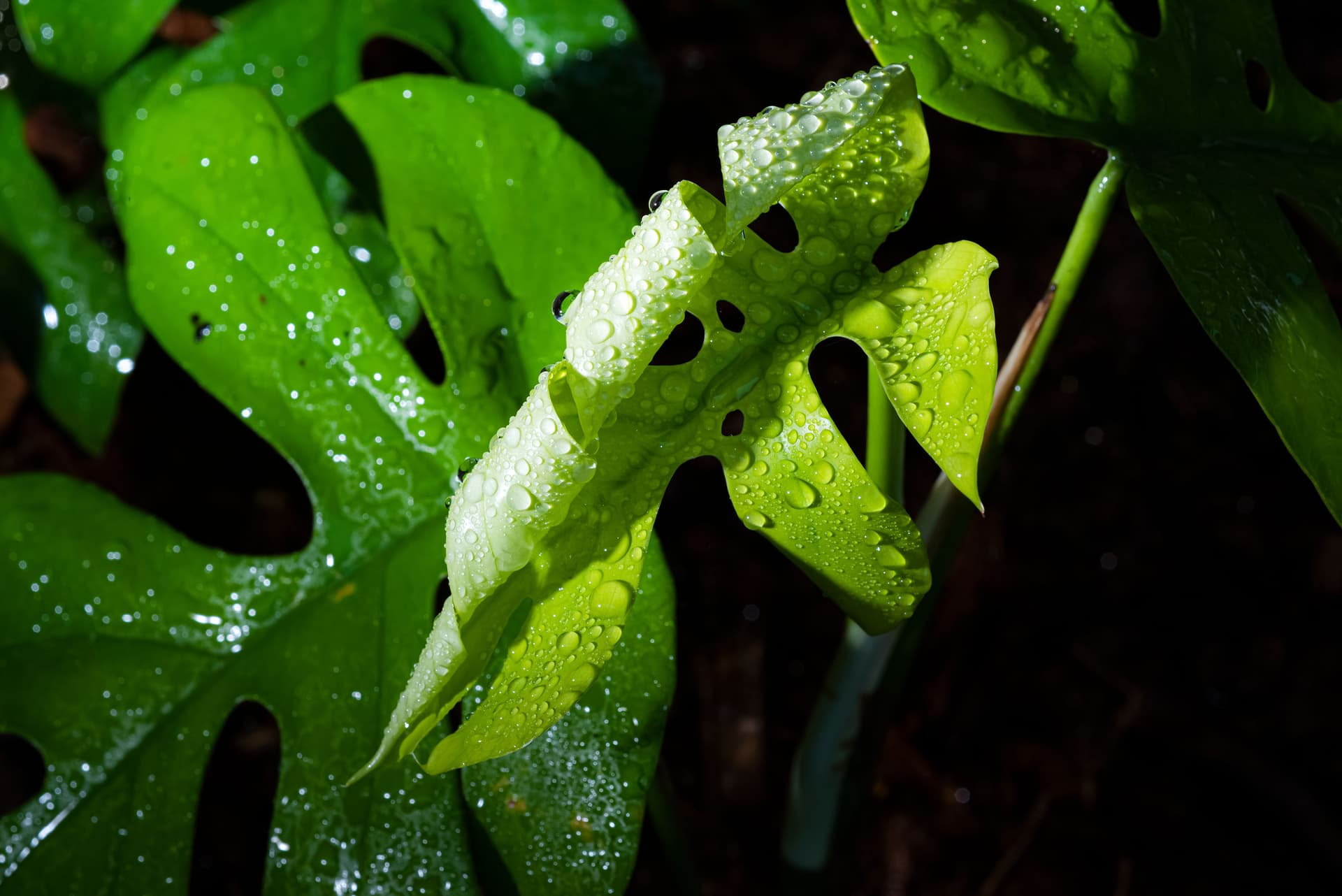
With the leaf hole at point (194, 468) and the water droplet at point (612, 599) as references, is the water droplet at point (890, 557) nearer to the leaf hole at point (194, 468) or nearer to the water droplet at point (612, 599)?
the water droplet at point (612, 599)

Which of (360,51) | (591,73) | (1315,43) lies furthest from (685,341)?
(1315,43)

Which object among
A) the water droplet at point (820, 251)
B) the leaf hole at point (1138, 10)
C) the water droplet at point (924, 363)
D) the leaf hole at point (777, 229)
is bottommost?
the leaf hole at point (777, 229)

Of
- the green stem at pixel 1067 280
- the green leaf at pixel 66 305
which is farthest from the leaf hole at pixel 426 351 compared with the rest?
the green stem at pixel 1067 280

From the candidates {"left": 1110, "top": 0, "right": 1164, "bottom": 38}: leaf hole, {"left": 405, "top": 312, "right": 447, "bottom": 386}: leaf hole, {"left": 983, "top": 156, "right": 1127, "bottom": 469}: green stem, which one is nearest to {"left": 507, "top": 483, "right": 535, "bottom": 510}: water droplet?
{"left": 983, "top": 156, "right": 1127, "bottom": 469}: green stem

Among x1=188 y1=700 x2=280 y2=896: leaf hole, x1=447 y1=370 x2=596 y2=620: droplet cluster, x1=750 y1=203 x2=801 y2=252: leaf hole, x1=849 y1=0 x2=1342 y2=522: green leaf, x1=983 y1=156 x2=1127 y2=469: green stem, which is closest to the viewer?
x1=447 y1=370 x2=596 y2=620: droplet cluster

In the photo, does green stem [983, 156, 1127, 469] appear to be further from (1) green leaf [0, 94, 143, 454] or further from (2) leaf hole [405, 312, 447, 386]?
(1) green leaf [0, 94, 143, 454]

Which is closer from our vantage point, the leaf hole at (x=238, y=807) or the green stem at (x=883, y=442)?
the green stem at (x=883, y=442)

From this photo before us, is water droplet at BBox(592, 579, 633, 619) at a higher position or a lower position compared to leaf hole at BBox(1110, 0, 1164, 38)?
higher
